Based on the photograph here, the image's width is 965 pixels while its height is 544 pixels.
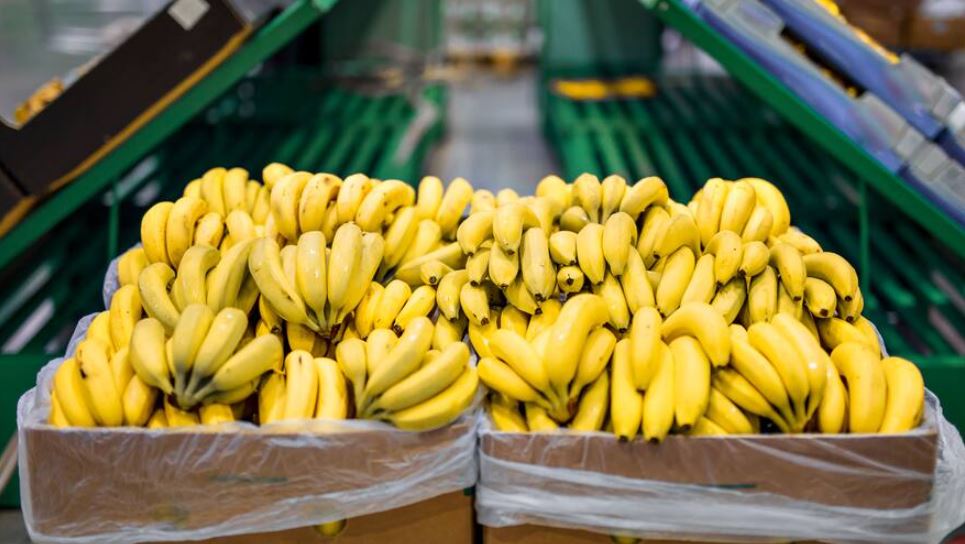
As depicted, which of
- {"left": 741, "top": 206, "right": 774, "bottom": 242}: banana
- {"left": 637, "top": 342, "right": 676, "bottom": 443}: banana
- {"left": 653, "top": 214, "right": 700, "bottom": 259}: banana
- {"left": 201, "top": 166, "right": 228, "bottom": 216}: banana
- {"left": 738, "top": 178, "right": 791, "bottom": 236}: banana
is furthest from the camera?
{"left": 201, "top": 166, "right": 228, "bottom": 216}: banana

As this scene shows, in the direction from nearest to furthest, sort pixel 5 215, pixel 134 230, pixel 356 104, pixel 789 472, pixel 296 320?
pixel 789 472, pixel 296 320, pixel 5 215, pixel 134 230, pixel 356 104

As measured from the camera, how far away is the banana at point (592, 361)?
1.73m

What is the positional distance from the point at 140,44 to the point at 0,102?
657 cm

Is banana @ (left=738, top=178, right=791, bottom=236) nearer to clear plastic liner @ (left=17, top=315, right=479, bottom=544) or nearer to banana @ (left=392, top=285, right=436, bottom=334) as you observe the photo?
banana @ (left=392, top=285, right=436, bottom=334)

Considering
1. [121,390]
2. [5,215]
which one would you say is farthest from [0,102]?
[121,390]

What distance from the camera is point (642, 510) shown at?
1686 millimetres

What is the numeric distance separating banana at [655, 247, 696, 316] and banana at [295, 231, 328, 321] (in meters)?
0.71

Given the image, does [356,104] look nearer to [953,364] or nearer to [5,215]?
[5,215]

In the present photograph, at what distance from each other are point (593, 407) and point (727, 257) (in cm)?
48

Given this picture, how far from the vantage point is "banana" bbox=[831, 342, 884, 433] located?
66.4 inches

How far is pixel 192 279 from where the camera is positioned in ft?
6.16

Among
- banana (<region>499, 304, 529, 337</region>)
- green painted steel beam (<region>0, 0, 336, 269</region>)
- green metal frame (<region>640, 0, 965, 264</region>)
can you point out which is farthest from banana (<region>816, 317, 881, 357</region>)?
green painted steel beam (<region>0, 0, 336, 269</region>)

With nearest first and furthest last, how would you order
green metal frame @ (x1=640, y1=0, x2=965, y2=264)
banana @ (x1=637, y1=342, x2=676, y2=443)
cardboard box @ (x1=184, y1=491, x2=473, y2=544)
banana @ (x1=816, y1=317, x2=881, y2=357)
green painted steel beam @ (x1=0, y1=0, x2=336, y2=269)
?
banana @ (x1=637, y1=342, x2=676, y2=443) → cardboard box @ (x1=184, y1=491, x2=473, y2=544) → banana @ (x1=816, y1=317, x2=881, y2=357) → green metal frame @ (x1=640, y1=0, x2=965, y2=264) → green painted steel beam @ (x1=0, y1=0, x2=336, y2=269)

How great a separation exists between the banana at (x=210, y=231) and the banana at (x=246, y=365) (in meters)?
0.45
